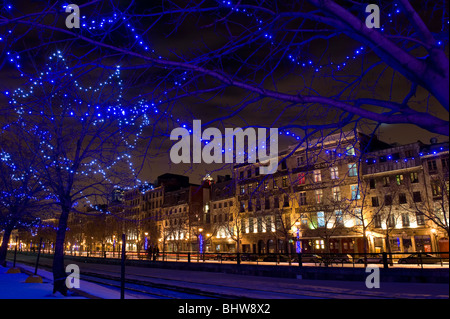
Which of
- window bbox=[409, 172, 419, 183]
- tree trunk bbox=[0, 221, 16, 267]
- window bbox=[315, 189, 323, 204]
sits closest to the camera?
tree trunk bbox=[0, 221, 16, 267]

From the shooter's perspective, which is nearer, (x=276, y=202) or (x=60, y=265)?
(x=60, y=265)

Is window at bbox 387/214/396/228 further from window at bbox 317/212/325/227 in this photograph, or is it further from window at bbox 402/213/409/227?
window at bbox 317/212/325/227

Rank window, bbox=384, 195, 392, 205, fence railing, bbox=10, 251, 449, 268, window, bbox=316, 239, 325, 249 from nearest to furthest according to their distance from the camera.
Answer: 1. fence railing, bbox=10, 251, 449, 268
2. window, bbox=384, 195, 392, 205
3. window, bbox=316, 239, 325, 249

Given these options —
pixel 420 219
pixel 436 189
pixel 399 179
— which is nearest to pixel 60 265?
pixel 420 219

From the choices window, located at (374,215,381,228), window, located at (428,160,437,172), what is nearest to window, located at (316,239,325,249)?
window, located at (374,215,381,228)

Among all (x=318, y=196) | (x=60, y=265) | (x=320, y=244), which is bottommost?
(x=320, y=244)

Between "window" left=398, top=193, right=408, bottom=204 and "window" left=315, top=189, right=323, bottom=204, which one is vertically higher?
"window" left=315, top=189, right=323, bottom=204

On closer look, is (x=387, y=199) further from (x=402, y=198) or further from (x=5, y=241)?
(x=5, y=241)

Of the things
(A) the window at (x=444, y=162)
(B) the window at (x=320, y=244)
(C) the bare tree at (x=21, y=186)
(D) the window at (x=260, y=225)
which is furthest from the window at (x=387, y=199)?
(C) the bare tree at (x=21, y=186)

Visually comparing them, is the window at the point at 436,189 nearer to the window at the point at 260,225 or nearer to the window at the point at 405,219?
the window at the point at 405,219

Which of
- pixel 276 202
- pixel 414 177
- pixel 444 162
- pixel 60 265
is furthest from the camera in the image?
pixel 276 202

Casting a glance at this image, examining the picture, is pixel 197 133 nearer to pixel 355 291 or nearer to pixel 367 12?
pixel 367 12

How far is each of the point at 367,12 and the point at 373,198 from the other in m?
42.1
